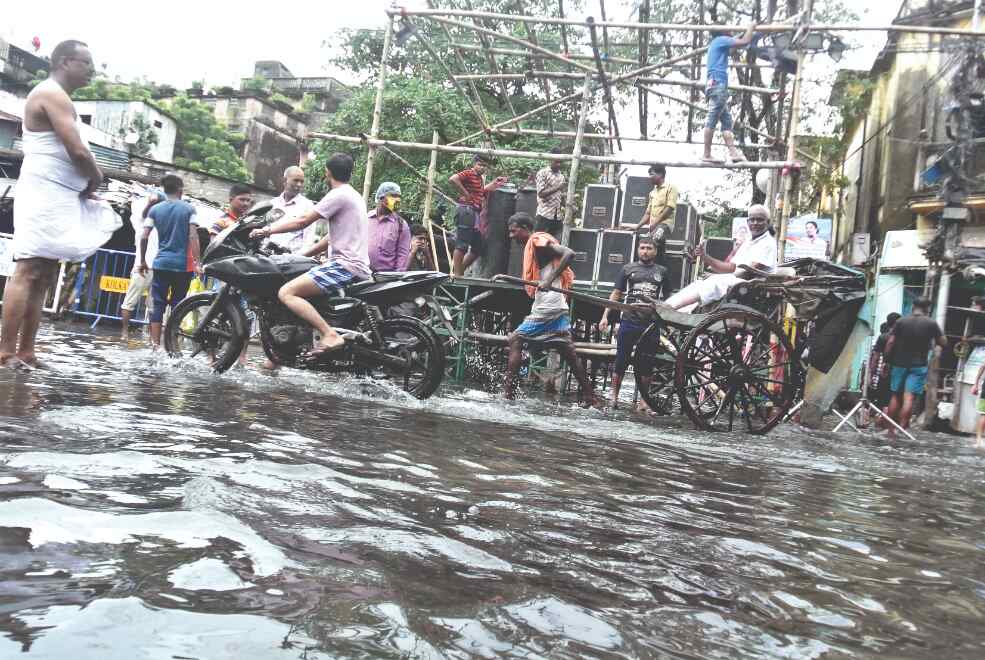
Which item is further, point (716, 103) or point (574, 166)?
point (574, 166)

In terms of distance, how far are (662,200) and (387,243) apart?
421 centimetres

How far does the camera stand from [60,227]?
5.05m

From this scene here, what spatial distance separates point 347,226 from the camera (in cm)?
643

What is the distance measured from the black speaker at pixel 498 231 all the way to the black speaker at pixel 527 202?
0.09m

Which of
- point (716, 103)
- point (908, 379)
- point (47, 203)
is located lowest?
point (908, 379)

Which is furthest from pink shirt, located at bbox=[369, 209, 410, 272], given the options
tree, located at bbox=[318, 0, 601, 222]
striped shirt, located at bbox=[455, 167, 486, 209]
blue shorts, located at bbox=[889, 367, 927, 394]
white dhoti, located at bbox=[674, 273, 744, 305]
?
tree, located at bbox=[318, 0, 601, 222]

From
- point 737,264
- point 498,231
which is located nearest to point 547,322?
point 737,264

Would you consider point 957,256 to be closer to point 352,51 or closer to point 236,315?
point 236,315

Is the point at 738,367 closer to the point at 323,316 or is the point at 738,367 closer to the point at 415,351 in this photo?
the point at 415,351

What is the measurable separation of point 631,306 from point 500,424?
2099mm

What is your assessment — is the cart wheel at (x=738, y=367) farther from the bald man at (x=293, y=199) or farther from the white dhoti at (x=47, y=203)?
the white dhoti at (x=47, y=203)

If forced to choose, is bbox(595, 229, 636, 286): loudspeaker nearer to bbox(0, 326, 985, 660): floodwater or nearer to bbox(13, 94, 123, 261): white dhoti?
bbox(0, 326, 985, 660): floodwater

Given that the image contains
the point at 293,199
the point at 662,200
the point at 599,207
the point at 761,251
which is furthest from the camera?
the point at 599,207

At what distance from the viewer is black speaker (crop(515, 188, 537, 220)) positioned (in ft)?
37.9
